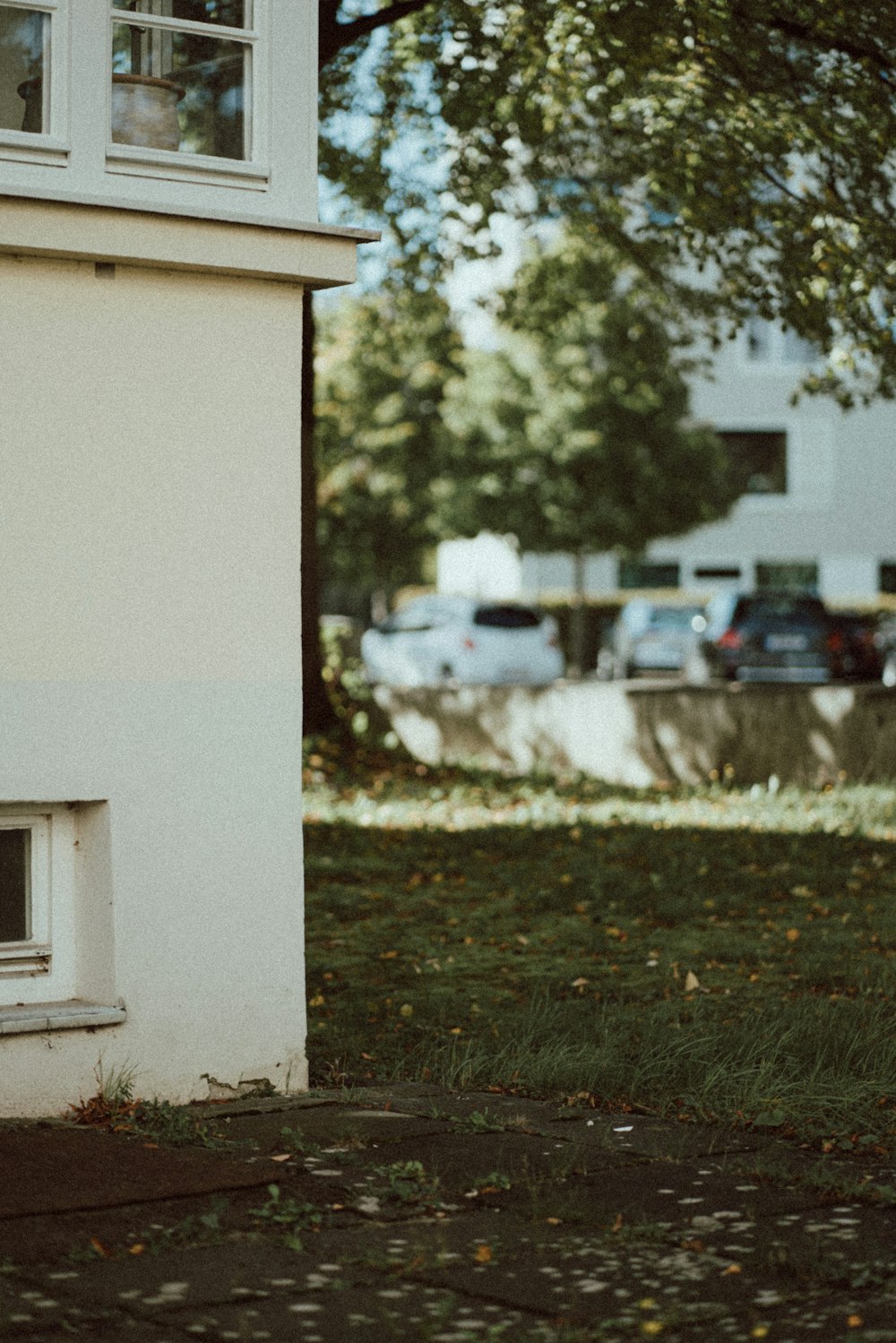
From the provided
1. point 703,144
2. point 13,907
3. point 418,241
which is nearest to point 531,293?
point 418,241

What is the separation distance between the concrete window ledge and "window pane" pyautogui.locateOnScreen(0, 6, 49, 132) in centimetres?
275

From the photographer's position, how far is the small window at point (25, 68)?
5.78m

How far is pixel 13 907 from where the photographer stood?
578 centimetres

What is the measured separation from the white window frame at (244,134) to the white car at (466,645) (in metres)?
23.8

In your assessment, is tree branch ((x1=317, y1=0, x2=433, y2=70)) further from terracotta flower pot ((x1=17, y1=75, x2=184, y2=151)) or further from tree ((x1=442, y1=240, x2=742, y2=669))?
tree ((x1=442, y1=240, x2=742, y2=669))

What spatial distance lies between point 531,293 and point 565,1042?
12453 mm

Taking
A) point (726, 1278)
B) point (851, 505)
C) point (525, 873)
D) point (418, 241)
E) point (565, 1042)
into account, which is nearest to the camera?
point (726, 1278)

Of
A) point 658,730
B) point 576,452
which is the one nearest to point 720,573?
point 576,452

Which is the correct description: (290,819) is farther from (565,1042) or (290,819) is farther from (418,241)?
(418,241)

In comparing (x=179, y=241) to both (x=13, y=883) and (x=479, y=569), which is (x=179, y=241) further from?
(x=479, y=569)

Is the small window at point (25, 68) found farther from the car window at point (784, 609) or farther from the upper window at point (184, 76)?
the car window at point (784, 609)

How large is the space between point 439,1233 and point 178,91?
3.82 m

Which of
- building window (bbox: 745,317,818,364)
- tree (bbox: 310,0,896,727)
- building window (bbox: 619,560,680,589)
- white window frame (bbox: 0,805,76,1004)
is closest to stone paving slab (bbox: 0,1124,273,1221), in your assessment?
white window frame (bbox: 0,805,76,1004)

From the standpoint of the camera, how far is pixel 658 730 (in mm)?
15625
